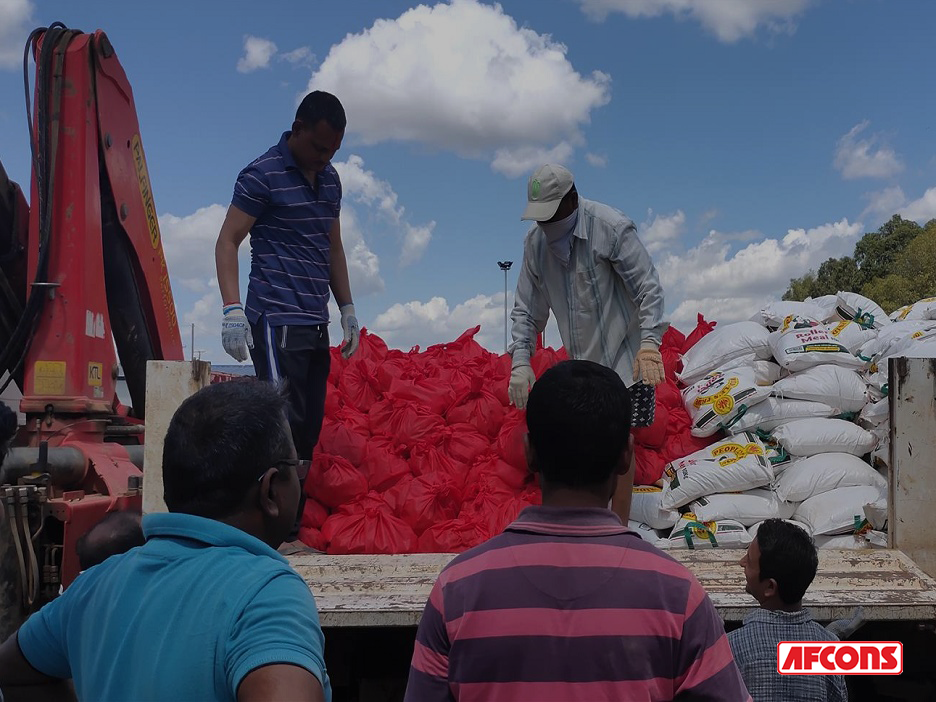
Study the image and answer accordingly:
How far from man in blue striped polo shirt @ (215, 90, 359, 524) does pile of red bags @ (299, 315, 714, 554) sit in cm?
28

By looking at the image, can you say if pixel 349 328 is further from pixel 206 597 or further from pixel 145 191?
pixel 206 597

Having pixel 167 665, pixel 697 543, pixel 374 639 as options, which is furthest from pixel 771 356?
pixel 167 665

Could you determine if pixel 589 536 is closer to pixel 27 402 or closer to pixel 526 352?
pixel 526 352

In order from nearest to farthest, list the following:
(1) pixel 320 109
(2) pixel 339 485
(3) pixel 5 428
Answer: (3) pixel 5 428 → (1) pixel 320 109 → (2) pixel 339 485

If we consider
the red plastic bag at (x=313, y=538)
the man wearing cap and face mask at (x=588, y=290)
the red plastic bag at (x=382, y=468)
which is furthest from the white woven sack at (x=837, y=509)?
the red plastic bag at (x=313, y=538)

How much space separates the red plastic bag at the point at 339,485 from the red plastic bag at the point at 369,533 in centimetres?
14

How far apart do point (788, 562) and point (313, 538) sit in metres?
2.04

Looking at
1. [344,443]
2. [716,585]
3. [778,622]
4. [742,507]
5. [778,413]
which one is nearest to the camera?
[778,622]

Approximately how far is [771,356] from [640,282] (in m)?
1.67

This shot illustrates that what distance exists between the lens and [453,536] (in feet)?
10.5

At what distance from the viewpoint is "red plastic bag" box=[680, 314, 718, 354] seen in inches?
187

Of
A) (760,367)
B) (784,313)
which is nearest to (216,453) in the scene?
(760,367)

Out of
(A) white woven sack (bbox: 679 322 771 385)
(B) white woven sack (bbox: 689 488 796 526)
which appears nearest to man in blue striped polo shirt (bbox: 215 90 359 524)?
(B) white woven sack (bbox: 689 488 796 526)

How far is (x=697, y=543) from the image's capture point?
3.22 metres
